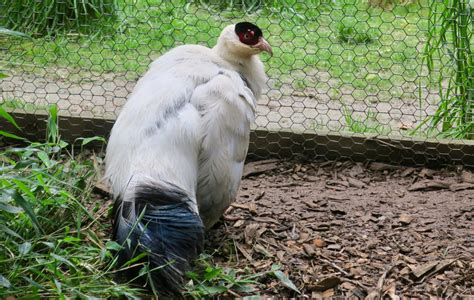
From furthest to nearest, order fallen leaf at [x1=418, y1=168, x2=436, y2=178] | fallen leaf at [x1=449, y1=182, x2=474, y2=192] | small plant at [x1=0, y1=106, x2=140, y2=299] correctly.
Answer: fallen leaf at [x1=418, y1=168, x2=436, y2=178] → fallen leaf at [x1=449, y1=182, x2=474, y2=192] → small plant at [x1=0, y1=106, x2=140, y2=299]

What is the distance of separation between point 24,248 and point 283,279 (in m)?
1.06

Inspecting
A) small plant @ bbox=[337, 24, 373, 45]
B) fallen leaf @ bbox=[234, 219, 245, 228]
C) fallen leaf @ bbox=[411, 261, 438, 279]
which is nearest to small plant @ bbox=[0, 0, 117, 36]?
small plant @ bbox=[337, 24, 373, 45]

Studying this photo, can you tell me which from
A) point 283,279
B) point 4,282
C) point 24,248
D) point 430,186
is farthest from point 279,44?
point 4,282

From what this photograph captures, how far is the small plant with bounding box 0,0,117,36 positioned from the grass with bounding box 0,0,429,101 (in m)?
0.10

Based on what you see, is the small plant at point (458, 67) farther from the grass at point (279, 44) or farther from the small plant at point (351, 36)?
the small plant at point (351, 36)

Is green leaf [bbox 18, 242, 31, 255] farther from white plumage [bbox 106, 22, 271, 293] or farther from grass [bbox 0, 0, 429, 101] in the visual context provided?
grass [bbox 0, 0, 429, 101]

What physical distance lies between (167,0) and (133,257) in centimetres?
337

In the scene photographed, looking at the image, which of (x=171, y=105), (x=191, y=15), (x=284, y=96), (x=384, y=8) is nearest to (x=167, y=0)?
(x=191, y=15)

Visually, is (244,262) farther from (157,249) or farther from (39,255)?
(39,255)

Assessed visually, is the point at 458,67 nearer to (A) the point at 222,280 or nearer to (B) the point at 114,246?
(A) the point at 222,280

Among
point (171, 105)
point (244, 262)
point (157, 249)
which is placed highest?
point (171, 105)

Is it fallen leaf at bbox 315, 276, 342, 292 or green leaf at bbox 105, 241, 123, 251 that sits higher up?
green leaf at bbox 105, 241, 123, 251

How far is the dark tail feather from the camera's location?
2.87m

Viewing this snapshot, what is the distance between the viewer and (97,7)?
19.5ft
